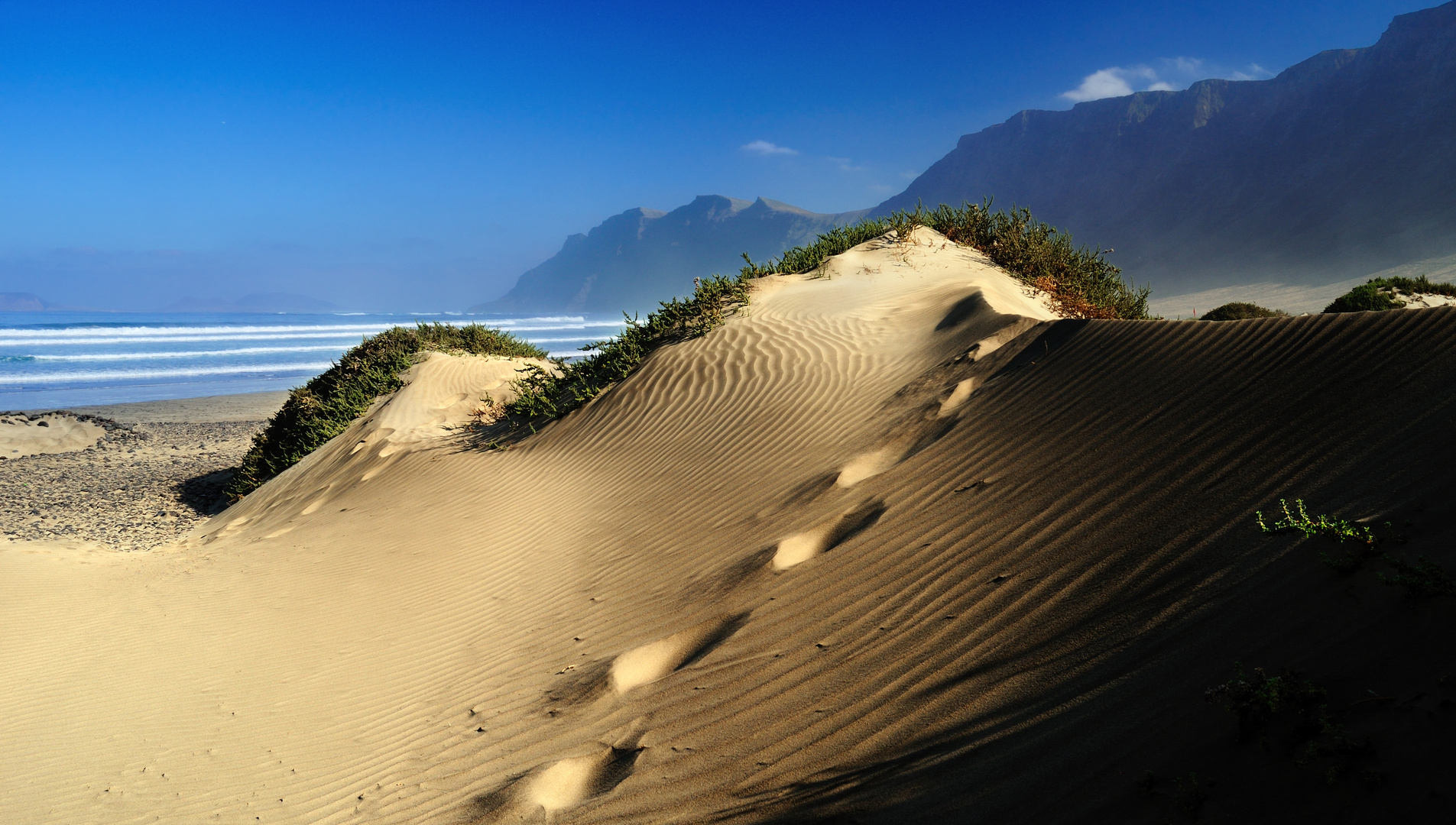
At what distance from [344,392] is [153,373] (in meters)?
24.1

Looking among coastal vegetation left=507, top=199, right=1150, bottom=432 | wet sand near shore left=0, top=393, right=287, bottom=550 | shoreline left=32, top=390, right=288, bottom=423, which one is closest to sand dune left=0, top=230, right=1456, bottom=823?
wet sand near shore left=0, top=393, right=287, bottom=550

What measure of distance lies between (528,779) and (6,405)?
26355 mm

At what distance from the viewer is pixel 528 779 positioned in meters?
3.05

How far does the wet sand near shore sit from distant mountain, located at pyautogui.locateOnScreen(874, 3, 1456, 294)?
56.7m

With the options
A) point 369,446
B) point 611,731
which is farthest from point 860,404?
point 369,446

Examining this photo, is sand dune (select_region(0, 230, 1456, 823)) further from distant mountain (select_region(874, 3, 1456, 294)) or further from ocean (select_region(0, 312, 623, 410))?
distant mountain (select_region(874, 3, 1456, 294))

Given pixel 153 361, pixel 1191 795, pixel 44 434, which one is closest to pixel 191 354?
pixel 153 361

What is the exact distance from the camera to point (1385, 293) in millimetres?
8992

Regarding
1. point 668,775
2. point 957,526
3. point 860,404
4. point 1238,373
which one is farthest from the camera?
point 860,404

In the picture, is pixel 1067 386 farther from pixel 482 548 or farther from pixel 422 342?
pixel 422 342

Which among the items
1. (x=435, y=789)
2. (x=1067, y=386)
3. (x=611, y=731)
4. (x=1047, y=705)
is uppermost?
(x=1067, y=386)

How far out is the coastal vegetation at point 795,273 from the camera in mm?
9641

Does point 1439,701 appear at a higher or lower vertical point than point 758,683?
higher

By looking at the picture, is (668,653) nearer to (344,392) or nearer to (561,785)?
(561,785)
